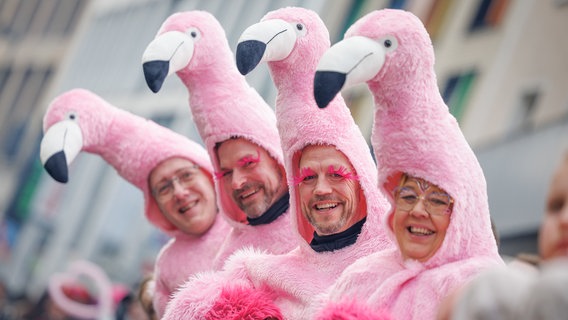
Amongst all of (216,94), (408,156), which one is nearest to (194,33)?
(216,94)

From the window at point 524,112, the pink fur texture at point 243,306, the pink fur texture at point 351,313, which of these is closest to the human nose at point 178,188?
the pink fur texture at point 243,306

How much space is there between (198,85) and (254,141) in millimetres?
309

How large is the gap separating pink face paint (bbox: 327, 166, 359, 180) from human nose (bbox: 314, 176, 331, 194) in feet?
0.10

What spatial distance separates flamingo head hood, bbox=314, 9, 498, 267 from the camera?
337 centimetres

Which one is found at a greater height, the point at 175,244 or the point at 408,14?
the point at 408,14

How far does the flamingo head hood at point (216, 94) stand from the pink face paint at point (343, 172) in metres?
0.62

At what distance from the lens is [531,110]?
36.4 ft

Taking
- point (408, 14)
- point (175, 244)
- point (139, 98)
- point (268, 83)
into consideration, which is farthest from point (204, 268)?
point (139, 98)

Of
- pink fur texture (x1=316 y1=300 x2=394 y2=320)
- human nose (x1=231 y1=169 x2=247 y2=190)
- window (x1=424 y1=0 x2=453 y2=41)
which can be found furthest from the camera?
window (x1=424 y1=0 x2=453 y2=41)

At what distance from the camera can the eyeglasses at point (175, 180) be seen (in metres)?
5.08

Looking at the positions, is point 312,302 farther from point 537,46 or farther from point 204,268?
point 537,46

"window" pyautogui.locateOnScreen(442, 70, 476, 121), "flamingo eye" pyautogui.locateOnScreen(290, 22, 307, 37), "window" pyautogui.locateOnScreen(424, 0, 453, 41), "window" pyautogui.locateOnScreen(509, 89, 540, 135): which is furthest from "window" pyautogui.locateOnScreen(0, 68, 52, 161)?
"flamingo eye" pyautogui.locateOnScreen(290, 22, 307, 37)

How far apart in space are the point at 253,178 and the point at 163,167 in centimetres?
66

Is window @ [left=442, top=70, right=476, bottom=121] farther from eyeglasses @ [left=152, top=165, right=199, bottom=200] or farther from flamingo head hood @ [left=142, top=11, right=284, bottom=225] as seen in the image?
flamingo head hood @ [left=142, top=11, right=284, bottom=225]
